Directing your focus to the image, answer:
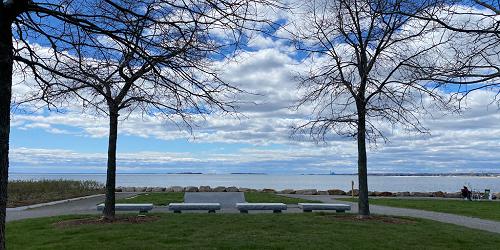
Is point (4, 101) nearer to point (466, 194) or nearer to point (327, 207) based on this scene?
point (327, 207)

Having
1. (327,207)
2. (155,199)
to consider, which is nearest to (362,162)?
(327,207)

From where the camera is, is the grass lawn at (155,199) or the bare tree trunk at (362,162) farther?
the grass lawn at (155,199)

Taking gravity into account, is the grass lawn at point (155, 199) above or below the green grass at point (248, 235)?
above

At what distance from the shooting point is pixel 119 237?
34.2 feet

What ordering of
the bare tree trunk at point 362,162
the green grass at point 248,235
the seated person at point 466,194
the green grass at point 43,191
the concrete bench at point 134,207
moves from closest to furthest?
the green grass at point 248,235 → the bare tree trunk at point 362,162 → the concrete bench at point 134,207 → the green grass at point 43,191 → the seated person at point 466,194

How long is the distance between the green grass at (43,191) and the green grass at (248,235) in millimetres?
9561

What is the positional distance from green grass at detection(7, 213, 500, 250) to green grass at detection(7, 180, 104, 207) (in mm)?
9561

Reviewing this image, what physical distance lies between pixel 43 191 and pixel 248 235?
63.7 ft

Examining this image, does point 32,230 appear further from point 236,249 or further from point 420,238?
point 420,238

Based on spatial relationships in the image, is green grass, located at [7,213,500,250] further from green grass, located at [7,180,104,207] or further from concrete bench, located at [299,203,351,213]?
green grass, located at [7,180,104,207]

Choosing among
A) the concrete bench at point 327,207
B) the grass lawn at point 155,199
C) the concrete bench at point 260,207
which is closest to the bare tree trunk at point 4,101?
the concrete bench at point 260,207

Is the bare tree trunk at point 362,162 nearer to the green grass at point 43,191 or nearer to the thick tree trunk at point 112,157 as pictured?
the thick tree trunk at point 112,157

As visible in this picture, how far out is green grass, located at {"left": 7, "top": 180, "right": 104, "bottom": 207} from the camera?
22.5 m

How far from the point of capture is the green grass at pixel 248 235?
9562mm
